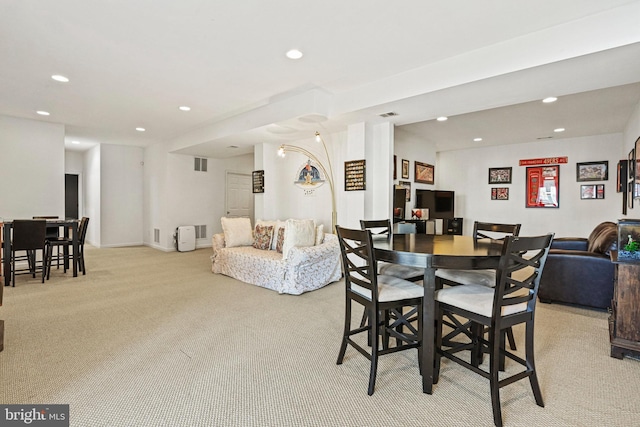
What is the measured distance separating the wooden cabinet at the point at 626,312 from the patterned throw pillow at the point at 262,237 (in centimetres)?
412

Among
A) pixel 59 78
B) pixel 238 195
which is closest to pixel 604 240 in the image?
pixel 59 78

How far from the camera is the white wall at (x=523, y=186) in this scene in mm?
6375

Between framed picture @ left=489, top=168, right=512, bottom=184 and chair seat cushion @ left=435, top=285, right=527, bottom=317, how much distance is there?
6623 mm

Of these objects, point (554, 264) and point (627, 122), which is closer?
point (554, 264)

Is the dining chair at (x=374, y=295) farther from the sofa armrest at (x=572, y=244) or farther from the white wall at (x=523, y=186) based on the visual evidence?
the white wall at (x=523, y=186)

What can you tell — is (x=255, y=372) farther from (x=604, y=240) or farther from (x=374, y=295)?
(x=604, y=240)

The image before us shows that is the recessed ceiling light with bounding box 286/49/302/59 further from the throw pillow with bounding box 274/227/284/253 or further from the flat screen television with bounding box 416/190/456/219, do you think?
the flat screen television with bounding box 416/190/456/219

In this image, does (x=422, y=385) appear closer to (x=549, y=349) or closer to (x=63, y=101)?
(x=549, y=349)

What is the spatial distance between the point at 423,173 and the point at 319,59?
14.8 ft

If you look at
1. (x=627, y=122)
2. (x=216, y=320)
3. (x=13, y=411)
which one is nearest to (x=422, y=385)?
(x=216, y=320)

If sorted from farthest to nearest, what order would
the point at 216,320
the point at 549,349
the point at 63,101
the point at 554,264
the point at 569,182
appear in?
the point at 569,182
the point at 63,101
the point at 554,264
the point at 216,320
the point at 549,349

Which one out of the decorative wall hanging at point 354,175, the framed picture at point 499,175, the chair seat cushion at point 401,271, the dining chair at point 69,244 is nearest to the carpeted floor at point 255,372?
the chair seat cushion at point 401,271

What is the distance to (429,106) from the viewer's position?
3750mm

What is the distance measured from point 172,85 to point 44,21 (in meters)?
1.45
